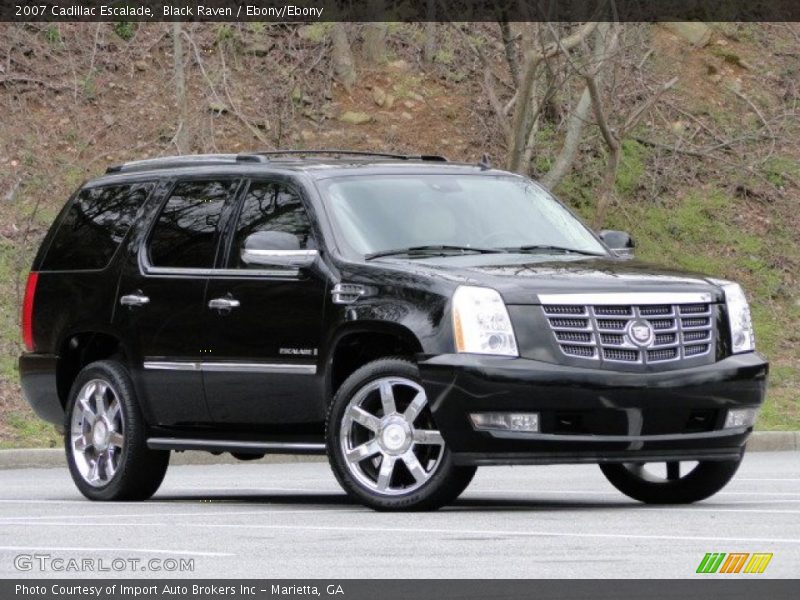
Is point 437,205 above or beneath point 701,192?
above

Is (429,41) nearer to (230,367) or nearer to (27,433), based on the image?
(27,433)

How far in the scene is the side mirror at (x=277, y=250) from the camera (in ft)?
37.7

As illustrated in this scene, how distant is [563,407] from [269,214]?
253 centimetres

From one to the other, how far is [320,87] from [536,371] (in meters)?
19.3

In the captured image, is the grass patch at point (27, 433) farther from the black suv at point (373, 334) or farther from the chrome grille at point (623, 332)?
the chrome grille at point (623, 332)

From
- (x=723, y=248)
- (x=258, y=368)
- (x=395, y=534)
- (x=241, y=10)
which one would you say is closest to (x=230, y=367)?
(x=258, y=368)

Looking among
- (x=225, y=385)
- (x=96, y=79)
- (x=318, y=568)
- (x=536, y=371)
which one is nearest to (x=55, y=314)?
(x=225, y=385)

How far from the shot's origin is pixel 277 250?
37.8ft

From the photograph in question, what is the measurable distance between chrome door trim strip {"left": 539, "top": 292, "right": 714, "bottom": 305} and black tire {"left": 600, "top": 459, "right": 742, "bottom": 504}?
1128mm

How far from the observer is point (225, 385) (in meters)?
12.0

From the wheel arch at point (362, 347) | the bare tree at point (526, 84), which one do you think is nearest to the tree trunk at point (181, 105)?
the bare tree at point (526, 84)

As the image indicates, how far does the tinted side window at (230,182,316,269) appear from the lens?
11.9 metres

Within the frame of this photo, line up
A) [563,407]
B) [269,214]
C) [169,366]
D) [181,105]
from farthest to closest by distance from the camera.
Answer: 1. [181,105]
2. [169,366]
3. [269,214]
4. [563,407]
